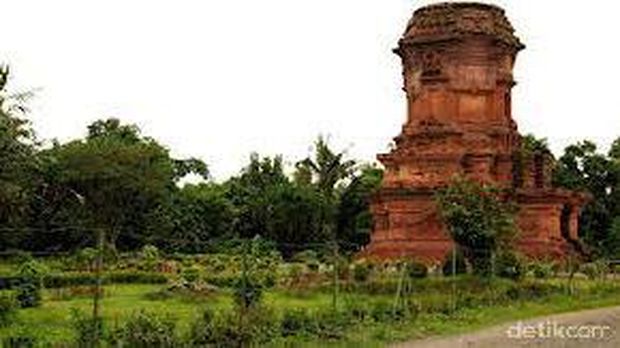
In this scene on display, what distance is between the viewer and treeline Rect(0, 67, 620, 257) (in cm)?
5431

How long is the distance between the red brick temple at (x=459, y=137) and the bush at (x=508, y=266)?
8922 millimetres

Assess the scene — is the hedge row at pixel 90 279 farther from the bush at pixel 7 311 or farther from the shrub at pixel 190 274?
the bush at pixel 7 311

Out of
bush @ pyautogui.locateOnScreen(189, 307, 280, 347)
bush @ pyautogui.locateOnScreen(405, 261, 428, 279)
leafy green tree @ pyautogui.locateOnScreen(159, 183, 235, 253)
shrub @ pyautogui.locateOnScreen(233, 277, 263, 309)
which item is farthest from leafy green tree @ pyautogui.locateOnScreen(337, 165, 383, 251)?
bush @ pyautogui.locateOnScreen(189, 307, 280, 347)

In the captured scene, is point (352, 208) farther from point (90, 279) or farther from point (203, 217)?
point (90, 279)

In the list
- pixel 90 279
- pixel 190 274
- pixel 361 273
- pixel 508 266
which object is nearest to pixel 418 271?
pixel 361 273

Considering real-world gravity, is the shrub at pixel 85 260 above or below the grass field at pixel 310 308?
above

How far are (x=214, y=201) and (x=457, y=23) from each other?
2741 centimetres

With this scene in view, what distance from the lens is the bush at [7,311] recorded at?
19.8m

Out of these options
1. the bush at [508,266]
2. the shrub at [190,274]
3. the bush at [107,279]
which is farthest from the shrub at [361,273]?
the bush at [107,279]

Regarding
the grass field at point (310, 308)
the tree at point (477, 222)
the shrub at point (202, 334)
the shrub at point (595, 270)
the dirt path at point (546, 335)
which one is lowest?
the dirt path at point (546, 335)

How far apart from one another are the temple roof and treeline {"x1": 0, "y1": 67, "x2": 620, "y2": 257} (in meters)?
11.9

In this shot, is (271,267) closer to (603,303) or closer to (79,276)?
(79,276)

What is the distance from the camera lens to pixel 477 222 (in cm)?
3092

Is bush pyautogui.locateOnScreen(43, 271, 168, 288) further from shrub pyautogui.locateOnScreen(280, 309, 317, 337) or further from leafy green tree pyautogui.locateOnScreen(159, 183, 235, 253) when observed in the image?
leafy green tree pyautogui.locateOnScreen(159, 183, 235, 253)
